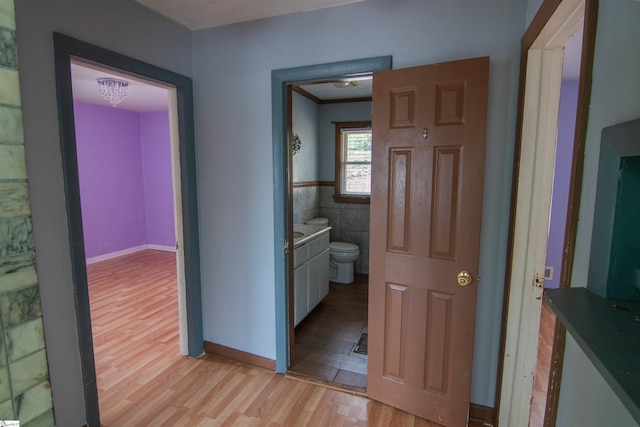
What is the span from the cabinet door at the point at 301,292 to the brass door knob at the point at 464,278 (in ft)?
4.82

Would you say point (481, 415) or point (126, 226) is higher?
point (126, 226)

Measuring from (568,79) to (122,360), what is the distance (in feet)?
17.0

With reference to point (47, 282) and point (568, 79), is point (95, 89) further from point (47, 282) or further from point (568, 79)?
point (568, 79)

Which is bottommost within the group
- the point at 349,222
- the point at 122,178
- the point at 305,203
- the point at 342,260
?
the point at 342,260

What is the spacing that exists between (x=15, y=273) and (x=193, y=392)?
1.95m

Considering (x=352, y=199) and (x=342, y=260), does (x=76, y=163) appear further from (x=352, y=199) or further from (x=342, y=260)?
(x=352, y=199)

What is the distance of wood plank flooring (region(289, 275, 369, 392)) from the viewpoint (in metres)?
2.39

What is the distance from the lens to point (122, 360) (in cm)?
256

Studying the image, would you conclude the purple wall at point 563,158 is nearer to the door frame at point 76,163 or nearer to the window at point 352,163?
the window at point 352,163

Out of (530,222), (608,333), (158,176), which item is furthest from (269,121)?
(158,176)

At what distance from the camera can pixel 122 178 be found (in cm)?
554

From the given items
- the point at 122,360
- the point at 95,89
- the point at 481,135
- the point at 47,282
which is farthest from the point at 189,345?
the point at 95,89

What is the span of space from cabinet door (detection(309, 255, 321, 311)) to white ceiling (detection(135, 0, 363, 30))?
6.96 feet

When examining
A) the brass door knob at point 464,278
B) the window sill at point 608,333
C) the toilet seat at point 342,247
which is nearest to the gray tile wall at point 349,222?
the toilet seat at point 342,247
